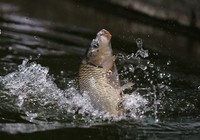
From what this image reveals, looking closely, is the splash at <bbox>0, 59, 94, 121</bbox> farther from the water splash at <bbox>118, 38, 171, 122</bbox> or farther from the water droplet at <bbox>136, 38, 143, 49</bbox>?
the water droplet at <bbox>136, 38, 143, 49</bbox>

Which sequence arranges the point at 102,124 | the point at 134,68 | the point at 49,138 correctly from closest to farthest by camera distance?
the point at 49,138 < the point at 102,124 < the point at 134,68

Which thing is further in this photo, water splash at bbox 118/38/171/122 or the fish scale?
water splash at bbox 118/38/171/122

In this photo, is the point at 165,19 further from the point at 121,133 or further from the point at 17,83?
the point at 121,133

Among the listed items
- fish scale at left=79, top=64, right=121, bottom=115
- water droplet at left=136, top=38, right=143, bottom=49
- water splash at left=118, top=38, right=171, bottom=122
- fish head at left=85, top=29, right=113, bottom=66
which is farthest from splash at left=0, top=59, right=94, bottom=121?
water droplet at left=136, top=38, right=143, bottom=49

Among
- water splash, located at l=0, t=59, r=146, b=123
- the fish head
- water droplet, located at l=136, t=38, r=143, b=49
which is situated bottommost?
water splash, located at l=0, t=59, r=146, b=123

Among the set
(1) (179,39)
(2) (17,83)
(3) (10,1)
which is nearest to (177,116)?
(2) (17,83)

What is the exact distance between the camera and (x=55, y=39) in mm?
9797

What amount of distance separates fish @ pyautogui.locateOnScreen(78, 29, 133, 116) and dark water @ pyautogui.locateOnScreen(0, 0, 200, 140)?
200mm

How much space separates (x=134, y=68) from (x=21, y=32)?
2.97 metres

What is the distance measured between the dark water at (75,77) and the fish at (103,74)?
0.66 feet

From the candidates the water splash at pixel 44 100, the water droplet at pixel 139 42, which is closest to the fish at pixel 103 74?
the water splash at pixel 44 100

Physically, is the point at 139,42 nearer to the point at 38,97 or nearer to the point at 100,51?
the point at 38,97

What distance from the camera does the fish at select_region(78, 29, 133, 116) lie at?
5109mm

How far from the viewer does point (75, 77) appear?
7.25 metres
